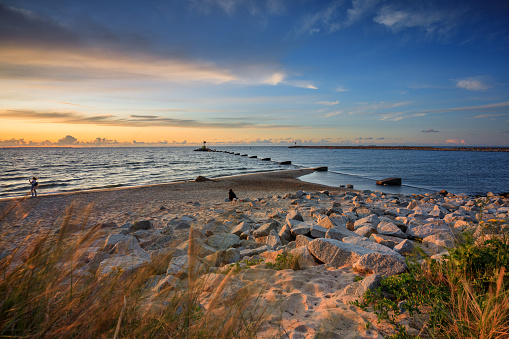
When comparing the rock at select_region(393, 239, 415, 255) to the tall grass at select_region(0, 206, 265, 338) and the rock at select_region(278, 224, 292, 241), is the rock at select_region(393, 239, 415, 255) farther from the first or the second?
the tall grass at select_region(0, 206, 265, 338)

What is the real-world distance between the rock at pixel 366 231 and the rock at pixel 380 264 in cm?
235

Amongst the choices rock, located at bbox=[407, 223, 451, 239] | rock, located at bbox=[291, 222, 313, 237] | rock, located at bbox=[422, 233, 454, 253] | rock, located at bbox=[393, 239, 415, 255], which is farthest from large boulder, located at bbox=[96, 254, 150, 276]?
rock, located at bbox=[407, 223, 451, 239]

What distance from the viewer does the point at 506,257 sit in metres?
2.91

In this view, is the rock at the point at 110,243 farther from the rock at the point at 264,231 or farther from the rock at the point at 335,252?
the rock at the point at 335,252

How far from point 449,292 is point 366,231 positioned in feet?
11.2

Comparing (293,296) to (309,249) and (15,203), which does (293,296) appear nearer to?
(309,249)

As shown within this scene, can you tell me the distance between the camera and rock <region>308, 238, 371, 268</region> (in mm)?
4496

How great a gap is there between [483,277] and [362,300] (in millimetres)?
1313

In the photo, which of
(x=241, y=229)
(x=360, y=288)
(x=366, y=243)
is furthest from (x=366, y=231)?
(x=241, y=229)

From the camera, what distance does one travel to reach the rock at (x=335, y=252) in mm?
4496

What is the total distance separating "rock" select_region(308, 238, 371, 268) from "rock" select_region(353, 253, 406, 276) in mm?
312

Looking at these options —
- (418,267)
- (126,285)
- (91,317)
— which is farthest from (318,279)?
(91,317)

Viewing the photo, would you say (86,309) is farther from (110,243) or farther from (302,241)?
(110,243)

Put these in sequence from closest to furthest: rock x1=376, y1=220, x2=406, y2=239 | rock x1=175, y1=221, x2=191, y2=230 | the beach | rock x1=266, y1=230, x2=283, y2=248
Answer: the beach < rock x1=266, y1=230, x2=283, y2=248 < rock x1=376, y1=220, x2=406, y2=239 < rock x1=175, y1=221, x2=191, y2=230
